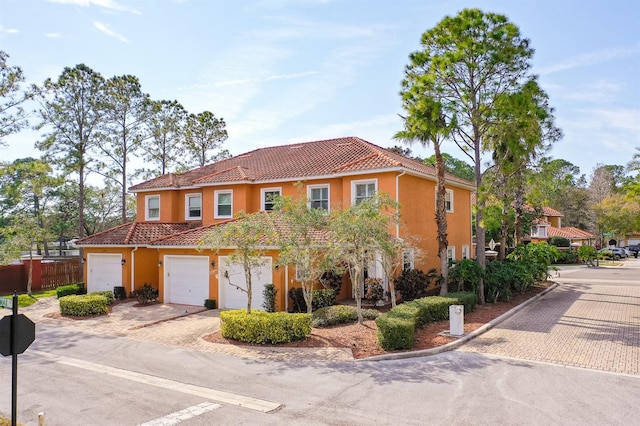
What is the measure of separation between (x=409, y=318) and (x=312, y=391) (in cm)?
462

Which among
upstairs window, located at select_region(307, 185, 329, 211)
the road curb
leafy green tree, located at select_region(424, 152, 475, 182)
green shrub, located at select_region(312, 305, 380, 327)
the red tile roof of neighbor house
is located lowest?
the road curb

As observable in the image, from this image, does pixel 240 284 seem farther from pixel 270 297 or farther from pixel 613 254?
pixel 613 254

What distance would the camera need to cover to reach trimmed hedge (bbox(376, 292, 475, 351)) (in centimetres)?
1184

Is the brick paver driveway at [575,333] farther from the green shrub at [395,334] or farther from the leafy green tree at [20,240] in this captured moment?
the leafy green tree at [20,240]

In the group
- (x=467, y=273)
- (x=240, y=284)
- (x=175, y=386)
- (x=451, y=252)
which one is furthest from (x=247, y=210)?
(x=175, y=386)

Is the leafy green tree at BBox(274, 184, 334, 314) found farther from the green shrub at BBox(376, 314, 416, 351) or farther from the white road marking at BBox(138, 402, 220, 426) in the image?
the white road marking at BBox(138, 402, 220, 426)

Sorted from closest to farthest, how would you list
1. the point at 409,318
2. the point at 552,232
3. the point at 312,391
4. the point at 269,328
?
the point at 312,391
the point at 409,318
the point at 269,328
the point at 552,232

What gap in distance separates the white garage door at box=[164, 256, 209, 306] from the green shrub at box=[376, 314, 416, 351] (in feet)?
34.4

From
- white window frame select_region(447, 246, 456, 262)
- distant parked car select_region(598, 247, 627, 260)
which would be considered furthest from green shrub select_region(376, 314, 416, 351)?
distant parked car select_region(598, 247, 627, 260)

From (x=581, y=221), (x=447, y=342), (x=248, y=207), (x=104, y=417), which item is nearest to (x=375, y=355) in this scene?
(x=447, y=342)

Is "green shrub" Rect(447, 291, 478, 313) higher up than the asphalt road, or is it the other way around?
"green shrub" Rect(447, 291, 478, 313)

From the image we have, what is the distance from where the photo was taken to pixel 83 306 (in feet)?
59.5

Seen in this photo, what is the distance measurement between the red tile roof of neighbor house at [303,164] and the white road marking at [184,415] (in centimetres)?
1312

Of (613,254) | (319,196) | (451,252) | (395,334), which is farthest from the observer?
(613,254)
